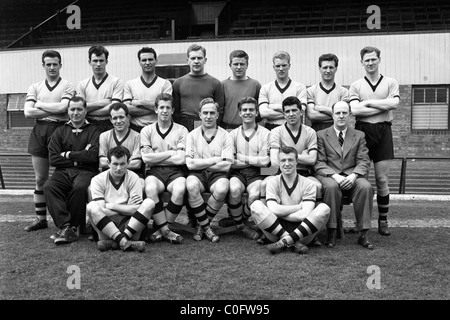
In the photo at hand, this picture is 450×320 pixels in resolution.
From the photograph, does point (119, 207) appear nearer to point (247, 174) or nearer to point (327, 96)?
point (247, 174)

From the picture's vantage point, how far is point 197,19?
18500mm

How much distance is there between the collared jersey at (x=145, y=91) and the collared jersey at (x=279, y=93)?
111 centimetres

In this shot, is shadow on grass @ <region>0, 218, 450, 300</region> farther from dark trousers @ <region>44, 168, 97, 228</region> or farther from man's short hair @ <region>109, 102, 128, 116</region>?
man's short hair @ <region>109, 102, 128, 116</region>

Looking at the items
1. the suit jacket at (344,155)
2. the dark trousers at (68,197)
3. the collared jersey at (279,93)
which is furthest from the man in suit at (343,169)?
the dark trousers at (68,197)

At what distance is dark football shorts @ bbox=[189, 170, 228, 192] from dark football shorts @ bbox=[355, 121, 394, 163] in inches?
66.2

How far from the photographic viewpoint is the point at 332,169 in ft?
16.8

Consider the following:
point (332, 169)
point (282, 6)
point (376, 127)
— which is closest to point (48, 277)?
point (332, 169)

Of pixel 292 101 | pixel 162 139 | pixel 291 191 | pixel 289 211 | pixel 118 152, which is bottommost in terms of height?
pixel 289 211

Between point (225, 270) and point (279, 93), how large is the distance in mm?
2448

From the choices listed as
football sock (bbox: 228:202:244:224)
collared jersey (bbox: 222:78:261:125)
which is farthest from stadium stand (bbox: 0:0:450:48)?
football sock (bbox: 228:202:244:224)

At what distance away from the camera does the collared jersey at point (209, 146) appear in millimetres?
5228

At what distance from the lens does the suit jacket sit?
5.12 metres

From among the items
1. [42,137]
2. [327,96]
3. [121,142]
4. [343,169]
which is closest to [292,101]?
[327,96]

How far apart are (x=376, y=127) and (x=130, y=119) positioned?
2.87 meters
